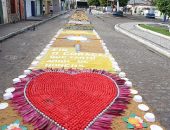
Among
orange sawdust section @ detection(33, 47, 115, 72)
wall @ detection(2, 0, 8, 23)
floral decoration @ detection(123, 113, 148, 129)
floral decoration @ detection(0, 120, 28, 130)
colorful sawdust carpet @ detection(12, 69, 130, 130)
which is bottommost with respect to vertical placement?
floral decoration @ detection(123, 113, 148, 129)

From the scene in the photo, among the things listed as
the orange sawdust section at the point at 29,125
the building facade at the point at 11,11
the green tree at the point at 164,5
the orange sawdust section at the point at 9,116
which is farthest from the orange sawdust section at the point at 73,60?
the building facade at the point at 11,11

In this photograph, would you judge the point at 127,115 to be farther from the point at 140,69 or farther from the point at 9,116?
the point at 140,69

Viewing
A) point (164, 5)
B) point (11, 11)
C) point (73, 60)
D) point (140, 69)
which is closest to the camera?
point (140, 69)

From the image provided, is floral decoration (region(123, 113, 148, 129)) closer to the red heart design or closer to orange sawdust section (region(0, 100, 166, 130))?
orange sawdust section (region(0, 100, 166, 130))

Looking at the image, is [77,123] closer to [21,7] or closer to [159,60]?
[159,60]

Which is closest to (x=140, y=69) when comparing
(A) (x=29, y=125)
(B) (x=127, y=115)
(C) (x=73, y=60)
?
(C) (x=73, y=60)

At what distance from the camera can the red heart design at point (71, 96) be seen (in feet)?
15.1

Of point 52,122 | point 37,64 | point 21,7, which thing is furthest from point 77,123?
point 21,7

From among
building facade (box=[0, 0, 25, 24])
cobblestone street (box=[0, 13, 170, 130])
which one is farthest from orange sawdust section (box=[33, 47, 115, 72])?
Result: building facade (box=[0, 0, 25, 24])

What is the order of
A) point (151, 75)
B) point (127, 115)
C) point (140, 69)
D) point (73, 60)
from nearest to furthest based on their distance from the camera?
1. point (127, 115)
2. point (151, 75)
3. point (140, 69)
4. point (73, 60)

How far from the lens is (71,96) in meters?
5.57

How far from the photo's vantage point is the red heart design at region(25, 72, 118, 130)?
4613 millimetres

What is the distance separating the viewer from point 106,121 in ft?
15.1

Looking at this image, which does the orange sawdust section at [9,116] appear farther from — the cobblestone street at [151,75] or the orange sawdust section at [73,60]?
the orange sawdust section at [73,60]
